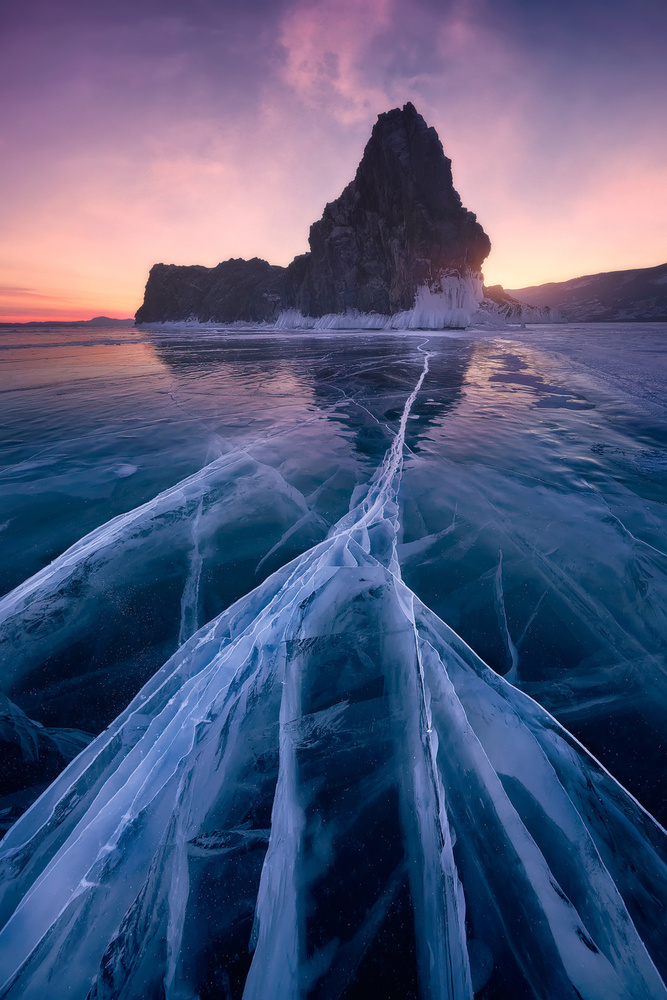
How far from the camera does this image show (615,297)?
334 feet

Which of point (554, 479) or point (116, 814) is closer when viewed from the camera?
point (116, 814)

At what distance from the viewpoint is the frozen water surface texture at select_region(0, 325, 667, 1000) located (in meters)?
1.00

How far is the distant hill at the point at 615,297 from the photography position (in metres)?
82.9

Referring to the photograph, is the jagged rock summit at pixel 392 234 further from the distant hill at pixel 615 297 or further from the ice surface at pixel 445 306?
the distant hill at pixel 615 297

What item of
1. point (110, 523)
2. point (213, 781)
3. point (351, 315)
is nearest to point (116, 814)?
point (213, 781)

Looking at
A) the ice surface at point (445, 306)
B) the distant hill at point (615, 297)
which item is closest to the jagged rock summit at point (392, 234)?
the ice surface at point (445, 306)

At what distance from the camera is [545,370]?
11.1m

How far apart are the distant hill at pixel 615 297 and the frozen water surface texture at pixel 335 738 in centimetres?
9142

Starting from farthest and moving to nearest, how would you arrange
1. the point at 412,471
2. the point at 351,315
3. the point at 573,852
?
the point at 351,315, the point at 412,471, the point at 573,852

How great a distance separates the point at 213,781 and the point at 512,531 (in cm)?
275

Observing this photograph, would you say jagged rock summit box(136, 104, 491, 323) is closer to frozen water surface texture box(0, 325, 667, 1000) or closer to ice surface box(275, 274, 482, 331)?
ice surface box(275, 274, 482, 331)

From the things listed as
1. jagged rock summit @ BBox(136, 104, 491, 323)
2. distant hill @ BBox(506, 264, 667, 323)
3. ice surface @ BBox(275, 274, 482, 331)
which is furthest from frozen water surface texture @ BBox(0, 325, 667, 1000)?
distant hill @ BBox(506, 264, 667, 323)

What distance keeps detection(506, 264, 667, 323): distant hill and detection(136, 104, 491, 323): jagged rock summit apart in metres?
35.6

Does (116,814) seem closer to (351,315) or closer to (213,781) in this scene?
(213,781)
